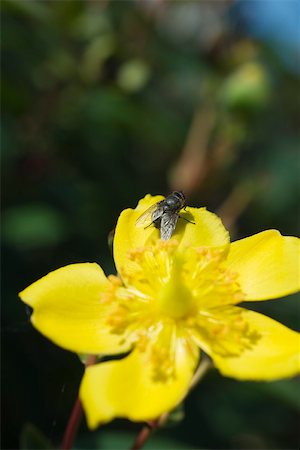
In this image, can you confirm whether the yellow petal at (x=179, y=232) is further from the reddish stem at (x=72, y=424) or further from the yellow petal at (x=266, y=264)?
the reddish stem at (x=72, y=424)

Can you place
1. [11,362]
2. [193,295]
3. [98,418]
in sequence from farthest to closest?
1. [11,362]
2. [193,295]
3. [98,418]

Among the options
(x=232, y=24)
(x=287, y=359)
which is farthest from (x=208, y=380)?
(x=232, y=24)

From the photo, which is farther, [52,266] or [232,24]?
[232,24]

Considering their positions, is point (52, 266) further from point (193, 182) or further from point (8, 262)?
point (193, 182)

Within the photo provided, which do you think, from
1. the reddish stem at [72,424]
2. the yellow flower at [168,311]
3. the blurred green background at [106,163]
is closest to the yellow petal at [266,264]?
the yellow flower at [168,311]

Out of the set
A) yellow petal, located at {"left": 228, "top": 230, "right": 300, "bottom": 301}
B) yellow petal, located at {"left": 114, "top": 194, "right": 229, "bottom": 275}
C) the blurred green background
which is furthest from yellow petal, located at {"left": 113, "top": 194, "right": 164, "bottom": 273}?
the blurred green background

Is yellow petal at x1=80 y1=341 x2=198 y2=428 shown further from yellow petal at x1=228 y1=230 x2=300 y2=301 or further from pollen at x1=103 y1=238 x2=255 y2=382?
yellow petal at x1=228 y1=230 x2=300 y2=301

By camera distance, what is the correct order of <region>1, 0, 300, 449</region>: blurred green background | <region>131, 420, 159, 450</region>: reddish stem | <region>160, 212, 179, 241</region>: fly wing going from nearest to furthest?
1. <region>131, 420, 159, 450</region>: reddish stem
2. <region>160, 212, 179, 241</region>: fly wing
3. <region>1, 0, 300, 449</region>: blurred green background
